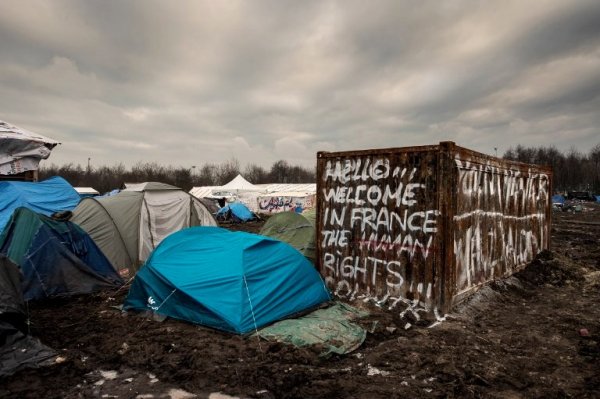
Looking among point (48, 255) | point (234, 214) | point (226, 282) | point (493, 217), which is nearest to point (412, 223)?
point (493, 217)

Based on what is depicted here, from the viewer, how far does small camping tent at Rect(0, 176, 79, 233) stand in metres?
10.4

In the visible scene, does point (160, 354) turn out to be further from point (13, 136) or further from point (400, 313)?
point (13, 136)

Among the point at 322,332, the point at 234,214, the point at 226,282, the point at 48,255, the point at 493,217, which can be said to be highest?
the point at 493,217

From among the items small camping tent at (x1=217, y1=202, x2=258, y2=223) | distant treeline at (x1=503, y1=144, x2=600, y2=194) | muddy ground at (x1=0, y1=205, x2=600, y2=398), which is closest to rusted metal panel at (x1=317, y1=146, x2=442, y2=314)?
muddy ground at (x1=0, y1=205, x2=600, y2=398)

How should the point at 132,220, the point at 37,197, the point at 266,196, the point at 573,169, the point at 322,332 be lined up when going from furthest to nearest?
the point at 573,169
the point at 266,196
the point at 37,197
the point at 132,220
the point at 322,332

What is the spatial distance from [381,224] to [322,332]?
231cm

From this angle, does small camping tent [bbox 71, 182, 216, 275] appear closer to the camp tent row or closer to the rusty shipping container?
the rusty shipping container

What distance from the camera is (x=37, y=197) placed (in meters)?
11.0

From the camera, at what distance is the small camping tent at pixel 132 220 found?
927cm

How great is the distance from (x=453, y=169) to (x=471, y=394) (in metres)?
3.48

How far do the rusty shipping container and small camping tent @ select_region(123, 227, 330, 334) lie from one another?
3.26ft

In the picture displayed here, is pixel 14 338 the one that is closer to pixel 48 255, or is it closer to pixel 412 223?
pixel 48 255

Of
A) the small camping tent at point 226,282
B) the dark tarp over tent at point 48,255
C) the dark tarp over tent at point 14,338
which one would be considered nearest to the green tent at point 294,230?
the small camping tent at point 226,282

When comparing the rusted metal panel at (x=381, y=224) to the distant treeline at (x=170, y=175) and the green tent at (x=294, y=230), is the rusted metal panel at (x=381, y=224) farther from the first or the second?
the distant treeline at (x=170, y=175)
